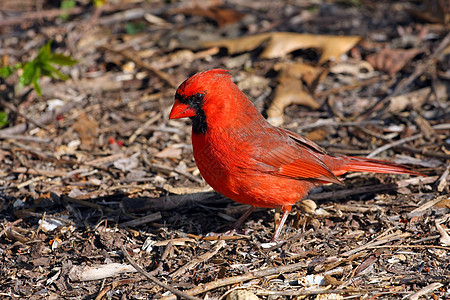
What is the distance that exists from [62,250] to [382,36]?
4.68 metres

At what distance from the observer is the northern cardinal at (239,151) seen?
3.66m

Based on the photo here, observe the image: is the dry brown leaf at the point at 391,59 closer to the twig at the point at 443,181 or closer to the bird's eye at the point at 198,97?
the twig at the point at 443,181

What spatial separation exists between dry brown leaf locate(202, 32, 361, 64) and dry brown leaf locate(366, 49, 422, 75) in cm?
30

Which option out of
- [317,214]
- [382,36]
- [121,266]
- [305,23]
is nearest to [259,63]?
[305,23]

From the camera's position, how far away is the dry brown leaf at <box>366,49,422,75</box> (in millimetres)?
5988

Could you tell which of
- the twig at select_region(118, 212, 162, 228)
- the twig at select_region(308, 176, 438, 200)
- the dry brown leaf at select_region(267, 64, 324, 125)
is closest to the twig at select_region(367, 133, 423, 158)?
the twig at select_region(308, 176, 438, 200)

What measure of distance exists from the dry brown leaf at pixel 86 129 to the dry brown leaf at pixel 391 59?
3.24 meters

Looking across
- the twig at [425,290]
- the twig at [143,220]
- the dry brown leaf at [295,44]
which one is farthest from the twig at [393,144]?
the twig at [143,220]

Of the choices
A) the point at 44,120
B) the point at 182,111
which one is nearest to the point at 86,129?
the point at 44,120

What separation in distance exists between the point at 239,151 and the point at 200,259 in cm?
80

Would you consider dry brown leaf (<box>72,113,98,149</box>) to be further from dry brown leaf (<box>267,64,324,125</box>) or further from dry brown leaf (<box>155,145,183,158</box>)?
dry brown leaf (<box>267,64,324,125</box>)

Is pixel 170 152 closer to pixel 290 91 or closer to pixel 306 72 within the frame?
pixel 290 91

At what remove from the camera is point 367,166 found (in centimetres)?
413

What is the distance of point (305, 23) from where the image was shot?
6832 millimetres
